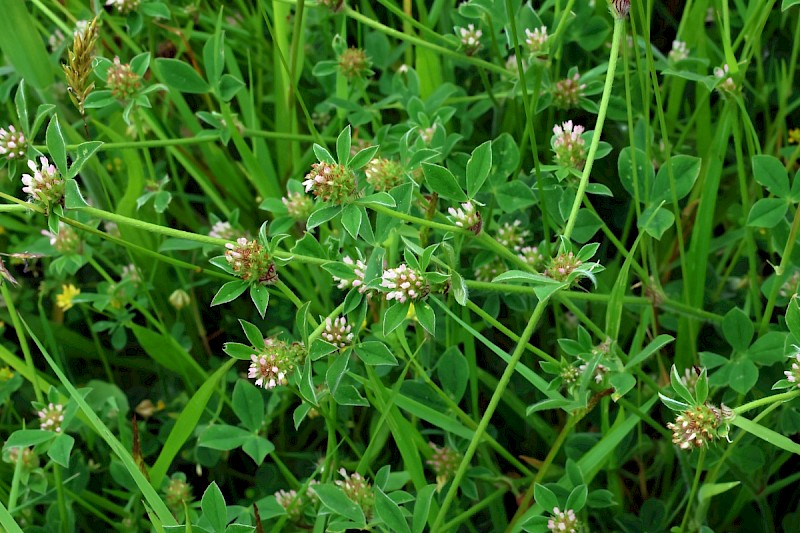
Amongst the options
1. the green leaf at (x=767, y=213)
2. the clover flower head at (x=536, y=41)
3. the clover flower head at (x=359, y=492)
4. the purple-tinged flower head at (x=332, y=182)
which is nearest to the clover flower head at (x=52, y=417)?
the clover flower head at (x=359, y=492)

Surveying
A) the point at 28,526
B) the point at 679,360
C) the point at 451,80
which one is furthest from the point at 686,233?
the point at 28,526

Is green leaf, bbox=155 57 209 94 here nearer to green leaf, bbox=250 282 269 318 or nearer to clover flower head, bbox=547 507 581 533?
green leaf, bbox=250 282 269 318

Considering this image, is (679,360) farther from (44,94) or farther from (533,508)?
(44,94)

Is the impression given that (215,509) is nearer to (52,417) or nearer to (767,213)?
(52,417)

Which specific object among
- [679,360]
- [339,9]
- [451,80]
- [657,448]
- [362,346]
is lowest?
[657,448]

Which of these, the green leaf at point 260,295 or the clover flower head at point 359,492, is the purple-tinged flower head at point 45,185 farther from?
the clover flower head at point 359,492
